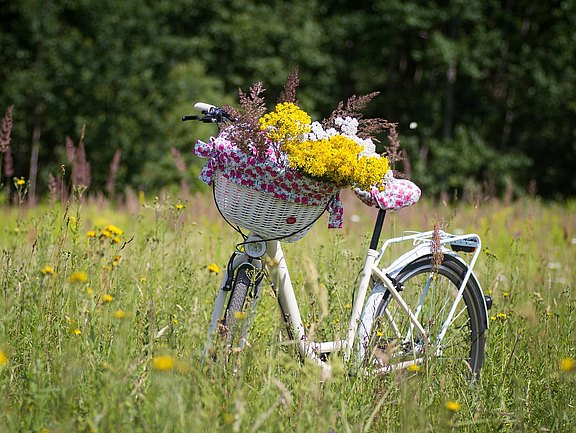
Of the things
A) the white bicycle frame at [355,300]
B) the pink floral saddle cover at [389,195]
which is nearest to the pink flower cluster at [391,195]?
the pink floral saddle cover at [389,195]

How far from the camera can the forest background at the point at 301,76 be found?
15250 mm

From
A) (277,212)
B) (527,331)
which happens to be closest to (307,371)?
(277,212)

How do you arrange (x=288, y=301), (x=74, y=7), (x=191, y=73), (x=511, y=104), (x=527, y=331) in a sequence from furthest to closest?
(x=511, y=104)
(x=191, y=73)
(x=74, y=7)
(x=527, y=331)
(x=288, y=301)

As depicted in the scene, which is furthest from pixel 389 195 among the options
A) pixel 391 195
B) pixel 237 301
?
pixel 237 301

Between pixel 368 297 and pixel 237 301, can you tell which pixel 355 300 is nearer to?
pixel 368 297

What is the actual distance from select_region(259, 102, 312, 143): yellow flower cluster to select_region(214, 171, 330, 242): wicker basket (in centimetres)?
22

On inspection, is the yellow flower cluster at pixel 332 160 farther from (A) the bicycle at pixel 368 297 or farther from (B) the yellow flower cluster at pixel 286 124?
(A) the bicycle at pixel 368 297

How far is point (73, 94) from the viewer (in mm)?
15516

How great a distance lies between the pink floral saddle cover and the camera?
3.25 metres

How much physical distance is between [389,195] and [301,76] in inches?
672

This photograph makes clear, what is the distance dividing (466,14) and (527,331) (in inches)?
647

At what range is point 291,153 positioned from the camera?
2889 mm

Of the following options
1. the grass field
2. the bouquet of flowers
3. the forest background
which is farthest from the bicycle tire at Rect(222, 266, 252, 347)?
the forest background

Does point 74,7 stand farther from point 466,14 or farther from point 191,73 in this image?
point 466,14
